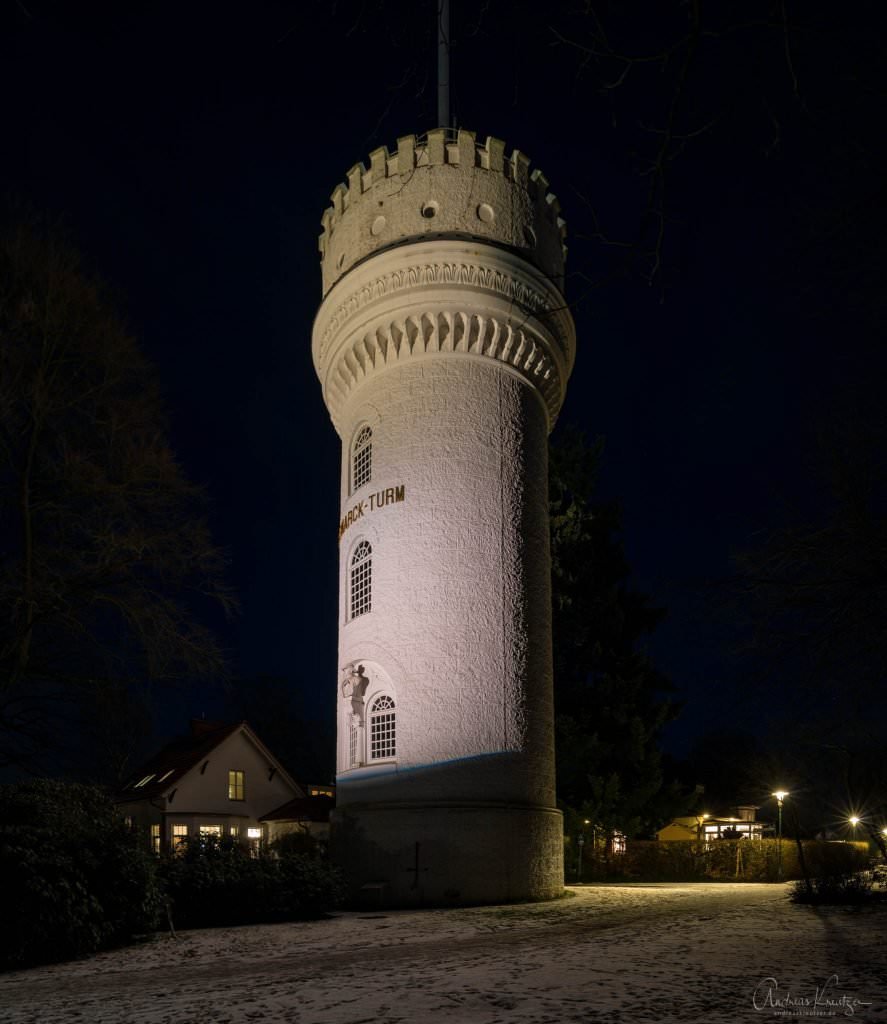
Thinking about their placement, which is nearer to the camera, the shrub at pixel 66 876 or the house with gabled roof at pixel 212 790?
the shrub at pixel 66 876

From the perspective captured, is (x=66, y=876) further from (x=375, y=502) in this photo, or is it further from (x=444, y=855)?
(x=375, y=502)

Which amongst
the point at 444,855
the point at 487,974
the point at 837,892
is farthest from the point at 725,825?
the point at 487,974

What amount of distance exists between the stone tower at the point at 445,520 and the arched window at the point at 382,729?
0.15 ft

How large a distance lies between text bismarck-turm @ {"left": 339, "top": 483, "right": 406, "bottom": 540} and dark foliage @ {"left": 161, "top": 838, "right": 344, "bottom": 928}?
7548mm

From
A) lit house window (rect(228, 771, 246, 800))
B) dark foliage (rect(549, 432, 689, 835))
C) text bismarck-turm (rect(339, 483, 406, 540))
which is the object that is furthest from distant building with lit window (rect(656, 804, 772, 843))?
text bismarck-turm (rect(339, 483, 406, 540))

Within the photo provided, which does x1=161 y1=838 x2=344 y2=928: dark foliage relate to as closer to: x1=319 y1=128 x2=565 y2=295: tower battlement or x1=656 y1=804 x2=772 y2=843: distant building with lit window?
x1=319 y1=128 x2=565 y2=295: tower battlement

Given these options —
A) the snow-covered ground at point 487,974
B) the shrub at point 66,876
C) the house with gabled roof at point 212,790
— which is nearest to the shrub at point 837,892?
the snow-covered ground at point 487,974

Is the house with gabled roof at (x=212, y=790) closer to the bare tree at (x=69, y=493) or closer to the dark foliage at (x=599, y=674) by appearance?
the dark foliage at (x=599, y=674)

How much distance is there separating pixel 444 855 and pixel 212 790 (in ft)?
59.4

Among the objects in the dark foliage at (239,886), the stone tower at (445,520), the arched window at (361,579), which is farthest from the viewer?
the arched window at (361,579)

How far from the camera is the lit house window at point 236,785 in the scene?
34.2 m

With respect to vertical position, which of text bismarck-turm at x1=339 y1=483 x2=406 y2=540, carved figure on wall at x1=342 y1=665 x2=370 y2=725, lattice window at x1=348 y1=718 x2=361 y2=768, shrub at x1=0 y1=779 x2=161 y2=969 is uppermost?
text bismarck-turm at x1=339 y1=483 x2=406 y2=540

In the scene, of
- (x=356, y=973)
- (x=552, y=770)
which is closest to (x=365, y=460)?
(x=552, y=770)

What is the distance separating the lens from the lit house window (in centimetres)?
3422
